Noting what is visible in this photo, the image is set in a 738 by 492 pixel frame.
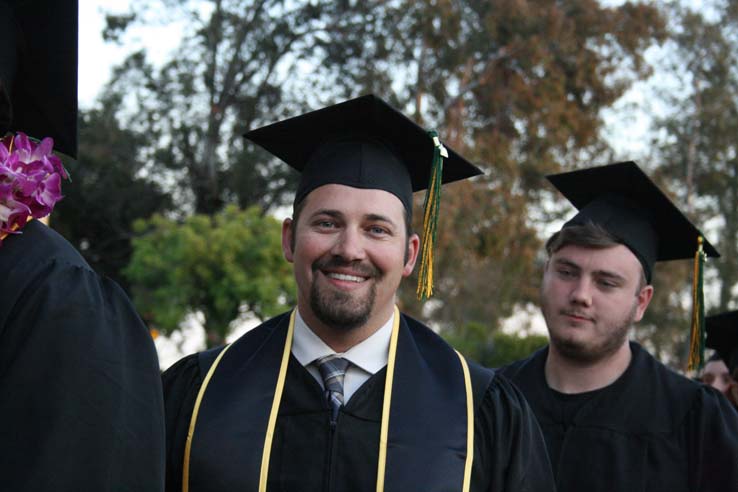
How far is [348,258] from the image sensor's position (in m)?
2.86

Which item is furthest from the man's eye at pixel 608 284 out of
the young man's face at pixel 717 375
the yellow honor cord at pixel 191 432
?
the young man's face at pixel 717 375

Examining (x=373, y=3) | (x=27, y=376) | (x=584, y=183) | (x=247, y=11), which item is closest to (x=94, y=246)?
(x=247, y=11)

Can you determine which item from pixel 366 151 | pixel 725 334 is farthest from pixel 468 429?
pixel 725 334

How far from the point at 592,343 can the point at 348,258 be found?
4.54ft

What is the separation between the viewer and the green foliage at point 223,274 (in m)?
18.9

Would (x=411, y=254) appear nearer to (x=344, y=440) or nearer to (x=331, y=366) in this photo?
(x=331, y=366)

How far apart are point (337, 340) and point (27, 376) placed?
1.28m

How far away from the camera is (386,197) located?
10.1 feet

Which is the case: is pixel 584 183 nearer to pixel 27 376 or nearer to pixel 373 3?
pixel 27 376

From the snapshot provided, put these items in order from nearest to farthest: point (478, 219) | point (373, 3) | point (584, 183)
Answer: point (584, 183) < point (478, 219) < point (373, 3)

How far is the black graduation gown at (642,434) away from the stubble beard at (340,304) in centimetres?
128

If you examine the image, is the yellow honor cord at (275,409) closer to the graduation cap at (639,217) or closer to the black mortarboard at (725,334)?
the graduation cap at (639,217)

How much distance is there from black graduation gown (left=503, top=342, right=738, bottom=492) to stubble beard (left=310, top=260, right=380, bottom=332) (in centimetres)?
128

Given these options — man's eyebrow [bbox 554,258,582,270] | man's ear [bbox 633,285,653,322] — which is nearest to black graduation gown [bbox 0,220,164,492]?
man's eyebrow [bbox 554,258,582,270]
